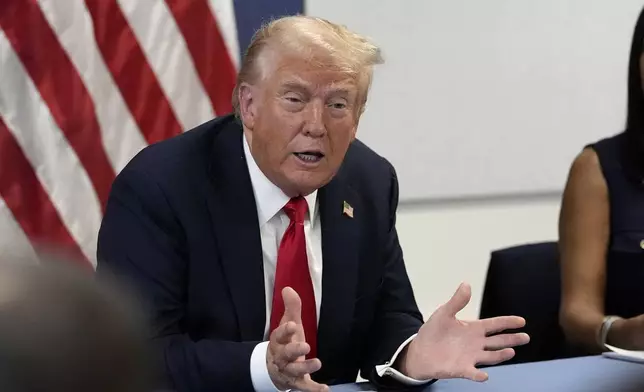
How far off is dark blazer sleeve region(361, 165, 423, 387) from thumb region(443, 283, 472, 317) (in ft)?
0.60

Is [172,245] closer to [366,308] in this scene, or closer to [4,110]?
[366,308]

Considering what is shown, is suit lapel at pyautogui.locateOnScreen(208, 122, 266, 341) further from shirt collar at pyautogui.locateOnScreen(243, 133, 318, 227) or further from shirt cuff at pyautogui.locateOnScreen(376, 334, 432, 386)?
shirt cuff at pyautogui.locateOnScreen(376, 334, 432, 386)

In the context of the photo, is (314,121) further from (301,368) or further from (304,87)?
(301,368)

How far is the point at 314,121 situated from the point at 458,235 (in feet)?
4.99

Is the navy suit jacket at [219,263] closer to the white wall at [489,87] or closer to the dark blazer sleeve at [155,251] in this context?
the dark blazer sleeve at [155,251]

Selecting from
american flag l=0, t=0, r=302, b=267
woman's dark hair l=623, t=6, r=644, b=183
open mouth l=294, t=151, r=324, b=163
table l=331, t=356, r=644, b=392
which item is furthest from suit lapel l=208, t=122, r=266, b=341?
woman's dark hair l=623, t=6, r=644, b=183

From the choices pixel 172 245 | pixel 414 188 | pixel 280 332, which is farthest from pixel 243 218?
pixel 414 188

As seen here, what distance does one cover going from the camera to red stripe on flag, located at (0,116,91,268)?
2174 millimetres

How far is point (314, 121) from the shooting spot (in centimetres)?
164

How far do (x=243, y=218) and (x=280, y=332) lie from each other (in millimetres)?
389

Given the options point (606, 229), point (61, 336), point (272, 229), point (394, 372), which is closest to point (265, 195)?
point (272, 229)

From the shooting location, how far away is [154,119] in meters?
2.38

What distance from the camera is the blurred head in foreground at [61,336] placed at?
11.1 inches

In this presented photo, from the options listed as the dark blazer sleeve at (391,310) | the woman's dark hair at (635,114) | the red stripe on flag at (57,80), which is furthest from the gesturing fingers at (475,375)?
the red stripe on flag at (57,80)
